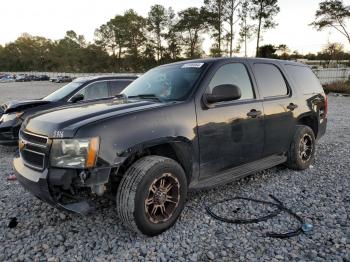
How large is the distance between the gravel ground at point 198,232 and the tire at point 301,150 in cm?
49

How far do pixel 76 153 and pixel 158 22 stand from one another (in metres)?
64.9

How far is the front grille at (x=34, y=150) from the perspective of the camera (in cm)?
300

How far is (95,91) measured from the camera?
755cm

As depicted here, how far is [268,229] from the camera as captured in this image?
11.1ft

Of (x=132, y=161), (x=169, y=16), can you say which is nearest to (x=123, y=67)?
(x=169, y=16)

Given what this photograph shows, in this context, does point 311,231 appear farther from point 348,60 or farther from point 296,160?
point 348,60

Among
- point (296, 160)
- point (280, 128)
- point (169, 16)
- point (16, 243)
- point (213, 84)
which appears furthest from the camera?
point (169, 16)

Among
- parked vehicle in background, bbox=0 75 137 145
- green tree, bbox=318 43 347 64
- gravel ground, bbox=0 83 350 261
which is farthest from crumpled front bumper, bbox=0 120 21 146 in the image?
green tree, bbox=318 43 347 64

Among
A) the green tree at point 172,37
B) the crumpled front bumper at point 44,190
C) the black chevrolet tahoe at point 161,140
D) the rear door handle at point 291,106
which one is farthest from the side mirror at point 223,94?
the green tree at point 172,37

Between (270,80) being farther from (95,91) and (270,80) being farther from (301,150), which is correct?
(95,91)

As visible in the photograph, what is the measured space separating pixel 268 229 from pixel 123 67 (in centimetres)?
6984

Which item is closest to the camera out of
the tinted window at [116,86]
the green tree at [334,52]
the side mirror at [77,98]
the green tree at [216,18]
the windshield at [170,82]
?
the windshield at [170,82]

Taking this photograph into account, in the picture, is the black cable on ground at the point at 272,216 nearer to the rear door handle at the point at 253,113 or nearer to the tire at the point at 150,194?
the tire at the point at 150,194

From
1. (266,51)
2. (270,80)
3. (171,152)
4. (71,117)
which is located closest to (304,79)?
(270,80)
